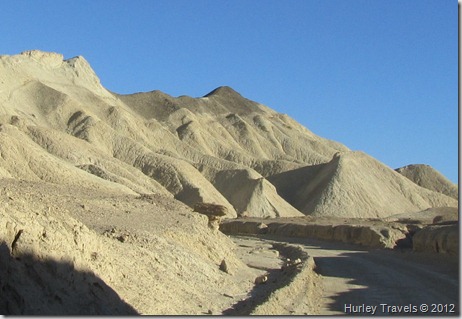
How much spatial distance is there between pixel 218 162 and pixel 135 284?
7295 cm

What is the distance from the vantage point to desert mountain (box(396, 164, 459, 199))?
101m

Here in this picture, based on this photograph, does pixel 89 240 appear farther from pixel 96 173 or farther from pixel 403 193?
pixel 403 193

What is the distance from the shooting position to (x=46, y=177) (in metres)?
36.1

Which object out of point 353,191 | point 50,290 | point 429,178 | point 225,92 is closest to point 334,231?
point 353,191

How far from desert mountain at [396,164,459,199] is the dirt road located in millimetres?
73955

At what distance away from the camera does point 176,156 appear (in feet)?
271

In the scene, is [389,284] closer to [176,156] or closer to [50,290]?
[50,290]

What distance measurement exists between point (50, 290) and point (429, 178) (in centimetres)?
9898

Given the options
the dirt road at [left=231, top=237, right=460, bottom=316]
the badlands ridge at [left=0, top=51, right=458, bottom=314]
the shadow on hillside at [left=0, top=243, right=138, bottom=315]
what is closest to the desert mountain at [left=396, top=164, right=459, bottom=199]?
the badlands ridge at [left=0, top=51, right=458, bottom=314]

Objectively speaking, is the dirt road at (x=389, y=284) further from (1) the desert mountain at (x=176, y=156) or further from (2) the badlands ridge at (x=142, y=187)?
(1) the desert mountain at (x=176, y=156)

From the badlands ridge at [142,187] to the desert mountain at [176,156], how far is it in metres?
0.20

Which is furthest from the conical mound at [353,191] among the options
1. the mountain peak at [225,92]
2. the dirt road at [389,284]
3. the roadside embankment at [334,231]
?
the mountain peak at [225,92]

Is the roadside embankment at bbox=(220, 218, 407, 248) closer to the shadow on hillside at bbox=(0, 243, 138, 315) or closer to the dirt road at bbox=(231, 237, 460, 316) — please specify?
the dirt road at bbox=(231, 237, 460, 316)

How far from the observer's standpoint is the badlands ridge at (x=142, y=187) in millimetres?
10633
